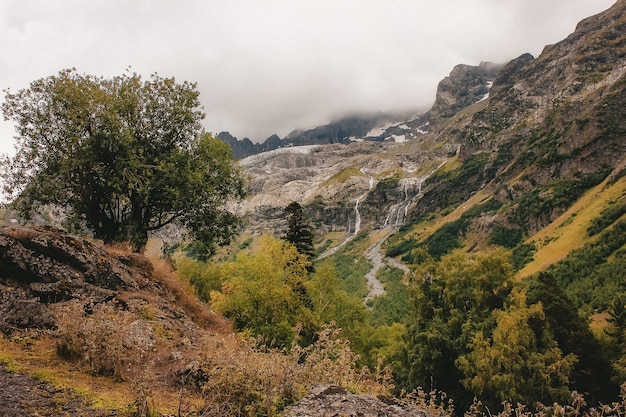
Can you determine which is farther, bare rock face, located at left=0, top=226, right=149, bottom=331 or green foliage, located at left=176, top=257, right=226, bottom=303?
green foliage, located at left=176, top=257, right=226, bottom=303

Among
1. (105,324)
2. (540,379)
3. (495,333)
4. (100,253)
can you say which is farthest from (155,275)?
(540,379)

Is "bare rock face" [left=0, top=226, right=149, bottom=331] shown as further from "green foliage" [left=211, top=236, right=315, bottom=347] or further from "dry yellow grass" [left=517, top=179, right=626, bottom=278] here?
"dry yellow grass" [left=517, top=179, right=626, bottom=278]

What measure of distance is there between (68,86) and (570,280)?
101 meters

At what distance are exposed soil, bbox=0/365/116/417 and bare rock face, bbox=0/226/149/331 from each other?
2464 millimetres

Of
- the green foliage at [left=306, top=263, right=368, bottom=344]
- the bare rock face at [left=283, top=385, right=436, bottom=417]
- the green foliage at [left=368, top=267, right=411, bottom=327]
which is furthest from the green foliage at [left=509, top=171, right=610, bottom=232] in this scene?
the bare rock face at [left=283, top=385, right=436, bottom=417]

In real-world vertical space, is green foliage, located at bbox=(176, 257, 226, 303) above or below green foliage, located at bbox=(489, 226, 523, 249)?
below

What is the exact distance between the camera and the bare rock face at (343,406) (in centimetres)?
607

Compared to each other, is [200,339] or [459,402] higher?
[200,339]

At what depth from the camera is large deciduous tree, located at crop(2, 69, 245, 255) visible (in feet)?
55.4

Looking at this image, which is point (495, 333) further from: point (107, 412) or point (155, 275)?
point (107, 412)

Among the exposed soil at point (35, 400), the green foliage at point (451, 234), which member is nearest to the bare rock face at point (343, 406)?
the exposed soil at point (35, 400)

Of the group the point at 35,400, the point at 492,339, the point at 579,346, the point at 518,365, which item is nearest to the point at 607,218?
the point at 579,346

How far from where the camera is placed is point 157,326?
10469mm

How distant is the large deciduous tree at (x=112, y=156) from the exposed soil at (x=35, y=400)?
37.5ft
